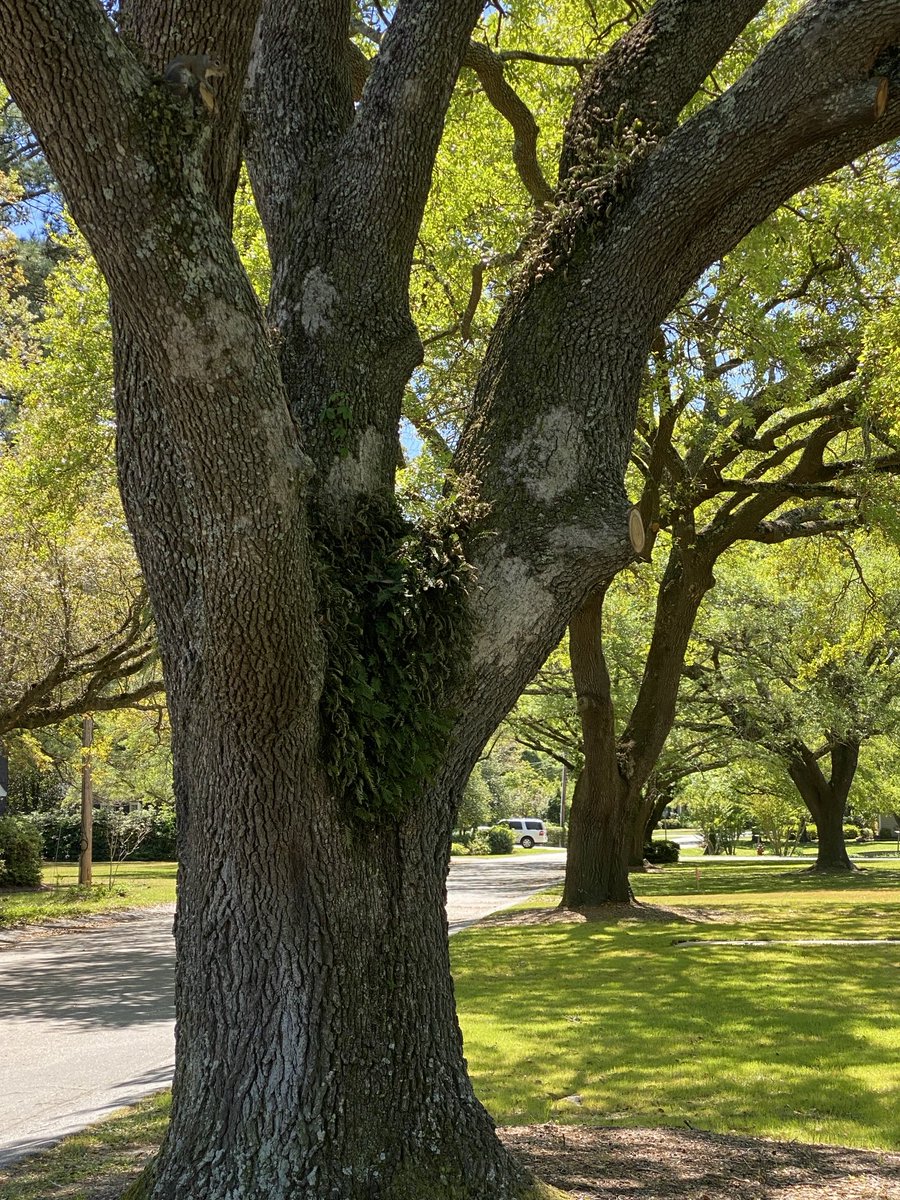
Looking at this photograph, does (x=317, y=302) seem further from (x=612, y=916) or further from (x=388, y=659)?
(x=612, y=916)

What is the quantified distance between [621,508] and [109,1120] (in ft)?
15.8

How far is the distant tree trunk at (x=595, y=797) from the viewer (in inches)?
664

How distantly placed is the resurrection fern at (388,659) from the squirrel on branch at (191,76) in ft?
5.18

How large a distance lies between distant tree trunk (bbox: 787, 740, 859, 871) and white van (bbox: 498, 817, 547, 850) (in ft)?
108

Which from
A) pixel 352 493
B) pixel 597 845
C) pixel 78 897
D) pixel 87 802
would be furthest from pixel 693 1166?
pixel 87 802

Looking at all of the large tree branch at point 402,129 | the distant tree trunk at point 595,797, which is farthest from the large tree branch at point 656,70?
the distant tree trunk at point 595,797

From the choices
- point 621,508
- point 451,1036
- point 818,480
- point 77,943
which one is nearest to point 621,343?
point 621,508

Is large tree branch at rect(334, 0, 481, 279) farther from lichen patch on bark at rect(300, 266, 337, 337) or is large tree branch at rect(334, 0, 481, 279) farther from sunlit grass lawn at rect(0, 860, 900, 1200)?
sunlit grass lawn at rect(0, 860, 900, 1200)

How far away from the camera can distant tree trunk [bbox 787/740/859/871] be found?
89.7ft

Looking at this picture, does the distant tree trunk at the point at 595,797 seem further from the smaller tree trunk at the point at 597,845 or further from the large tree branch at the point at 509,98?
the large tree branch at the point at 509,98

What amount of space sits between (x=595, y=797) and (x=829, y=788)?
12829 mm

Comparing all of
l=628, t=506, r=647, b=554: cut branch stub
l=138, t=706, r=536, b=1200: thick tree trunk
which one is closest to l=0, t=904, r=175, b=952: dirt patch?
l=138, t=706, r=536, b=1200: thick tree trunk

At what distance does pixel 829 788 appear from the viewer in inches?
1088

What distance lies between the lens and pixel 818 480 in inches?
600
